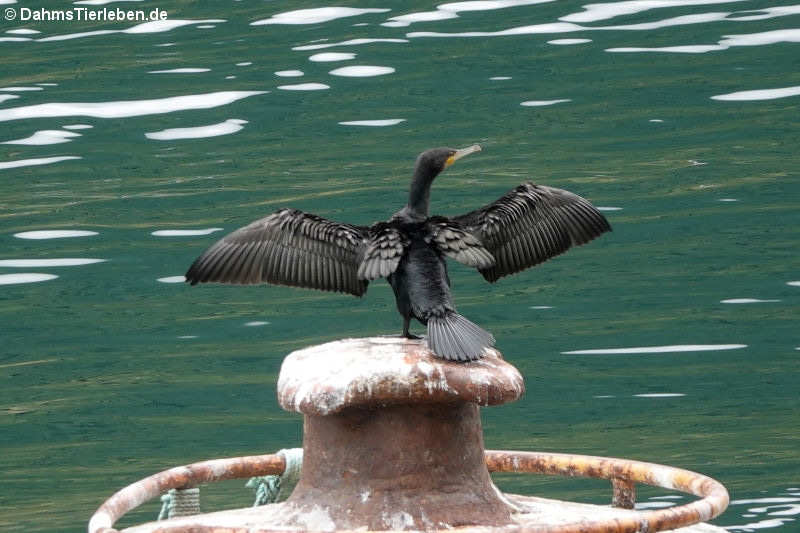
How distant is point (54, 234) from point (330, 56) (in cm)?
418

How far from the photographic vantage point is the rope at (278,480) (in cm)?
576

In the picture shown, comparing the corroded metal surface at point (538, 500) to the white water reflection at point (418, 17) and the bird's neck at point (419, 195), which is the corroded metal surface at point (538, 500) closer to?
the bird's neck at point (419, 195)

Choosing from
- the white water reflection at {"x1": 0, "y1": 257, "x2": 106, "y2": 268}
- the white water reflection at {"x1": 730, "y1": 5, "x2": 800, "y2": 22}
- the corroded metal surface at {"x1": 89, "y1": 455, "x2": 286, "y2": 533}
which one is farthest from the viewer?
the white water reflection at {"x1": 730, "y1": 5, "x2": 800, "y2": 22}

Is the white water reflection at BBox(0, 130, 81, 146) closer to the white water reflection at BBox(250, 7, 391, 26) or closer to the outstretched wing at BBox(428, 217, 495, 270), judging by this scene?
the white water reflection at BBox(250, 7, 391, 26)

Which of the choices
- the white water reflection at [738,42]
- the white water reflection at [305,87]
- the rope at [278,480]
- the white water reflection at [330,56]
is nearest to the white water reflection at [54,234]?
the white water reflection at [305,87]

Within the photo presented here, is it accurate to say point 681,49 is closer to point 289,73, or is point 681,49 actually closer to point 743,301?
point 289,73

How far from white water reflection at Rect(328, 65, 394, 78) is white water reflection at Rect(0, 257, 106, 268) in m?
4.10

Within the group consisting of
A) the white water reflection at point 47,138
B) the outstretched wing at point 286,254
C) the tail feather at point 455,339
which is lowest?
the white water reflection at point 47,138

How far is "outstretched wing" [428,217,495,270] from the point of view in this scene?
5.27 meters

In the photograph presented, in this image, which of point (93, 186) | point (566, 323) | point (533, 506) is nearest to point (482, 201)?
point (566, 323)

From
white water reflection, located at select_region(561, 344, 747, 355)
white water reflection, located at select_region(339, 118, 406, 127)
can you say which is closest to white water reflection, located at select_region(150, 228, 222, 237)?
white water reflection, located at select_region(339, 118, 406, 127)

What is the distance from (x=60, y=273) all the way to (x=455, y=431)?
23.6ft

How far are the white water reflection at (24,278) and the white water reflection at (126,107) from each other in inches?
131

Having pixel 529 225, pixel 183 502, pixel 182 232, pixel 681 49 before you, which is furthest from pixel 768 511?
pixel 681 49
